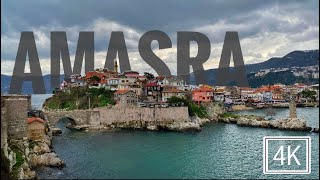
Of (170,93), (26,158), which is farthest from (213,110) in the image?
(26,158)

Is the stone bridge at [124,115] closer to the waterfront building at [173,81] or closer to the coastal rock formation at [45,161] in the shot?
the coastal rock formation at [45,161]

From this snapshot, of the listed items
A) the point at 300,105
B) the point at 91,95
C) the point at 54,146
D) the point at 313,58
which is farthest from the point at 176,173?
the point at 313,58

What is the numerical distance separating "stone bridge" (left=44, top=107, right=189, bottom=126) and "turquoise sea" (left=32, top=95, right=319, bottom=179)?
1941 millimetres

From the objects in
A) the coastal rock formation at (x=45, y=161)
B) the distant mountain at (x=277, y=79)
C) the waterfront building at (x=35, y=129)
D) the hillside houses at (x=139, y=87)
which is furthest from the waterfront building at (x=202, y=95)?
the distant mountain at (x=277, y=79)

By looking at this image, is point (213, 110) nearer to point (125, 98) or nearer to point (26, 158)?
point (125, 98)

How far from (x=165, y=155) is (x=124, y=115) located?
13.6m

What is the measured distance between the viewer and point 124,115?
33.7m

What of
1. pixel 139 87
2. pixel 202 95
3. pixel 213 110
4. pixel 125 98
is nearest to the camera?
pixel 125 98

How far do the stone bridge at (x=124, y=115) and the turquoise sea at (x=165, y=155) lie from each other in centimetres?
194

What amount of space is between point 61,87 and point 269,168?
1483 inches

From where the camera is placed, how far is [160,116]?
33875 mm

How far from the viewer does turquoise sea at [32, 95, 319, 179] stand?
51.7 feet

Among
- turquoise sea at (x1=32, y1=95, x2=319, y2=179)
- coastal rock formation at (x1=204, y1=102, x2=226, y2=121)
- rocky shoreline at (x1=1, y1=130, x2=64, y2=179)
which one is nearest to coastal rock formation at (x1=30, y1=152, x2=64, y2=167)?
rocky shoreline at (x1=1, y1=130, x2=64, y2=179)

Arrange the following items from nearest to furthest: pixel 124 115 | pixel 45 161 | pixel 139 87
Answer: pixel 45 161, pixel 124 115, pixel 139 87
